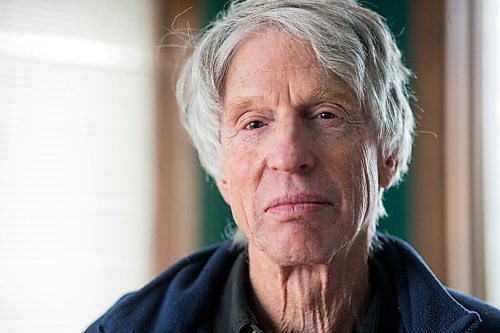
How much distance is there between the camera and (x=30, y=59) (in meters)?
2.44

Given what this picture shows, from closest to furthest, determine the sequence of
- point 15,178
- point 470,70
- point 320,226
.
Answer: point 320,226
point 15,178
point 470,70

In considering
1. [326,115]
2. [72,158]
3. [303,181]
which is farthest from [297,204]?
[72,158]

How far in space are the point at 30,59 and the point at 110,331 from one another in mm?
1319

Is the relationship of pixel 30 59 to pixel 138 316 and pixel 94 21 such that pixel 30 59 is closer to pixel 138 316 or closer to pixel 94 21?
pixel 94 21

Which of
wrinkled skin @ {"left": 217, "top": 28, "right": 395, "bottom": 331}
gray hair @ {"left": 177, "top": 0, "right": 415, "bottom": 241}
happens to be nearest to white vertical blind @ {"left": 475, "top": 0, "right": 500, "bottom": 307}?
gray hair @ {"left": 177, "top": 0, "right": 415, "bottom": 241}

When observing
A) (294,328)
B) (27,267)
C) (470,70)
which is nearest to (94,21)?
(27,267)

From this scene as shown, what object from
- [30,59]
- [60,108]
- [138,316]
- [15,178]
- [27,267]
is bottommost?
[27,267]

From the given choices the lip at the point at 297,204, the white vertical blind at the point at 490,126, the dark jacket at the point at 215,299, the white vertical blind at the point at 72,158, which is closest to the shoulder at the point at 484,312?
the dark jacket at the point at 215,299

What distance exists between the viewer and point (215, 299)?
152 cm

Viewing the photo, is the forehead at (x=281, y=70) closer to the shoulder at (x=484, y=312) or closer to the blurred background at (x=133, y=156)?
the shoulder at (x=484, y=312)

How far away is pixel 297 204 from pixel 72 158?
1490 mm

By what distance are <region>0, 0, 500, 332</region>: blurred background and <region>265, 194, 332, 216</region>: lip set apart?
4.28 feet

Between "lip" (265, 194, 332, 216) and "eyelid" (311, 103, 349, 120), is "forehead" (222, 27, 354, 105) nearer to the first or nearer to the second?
"eyelid" (311, 103, 349, 120)

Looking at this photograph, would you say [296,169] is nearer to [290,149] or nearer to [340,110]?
[290,149]
